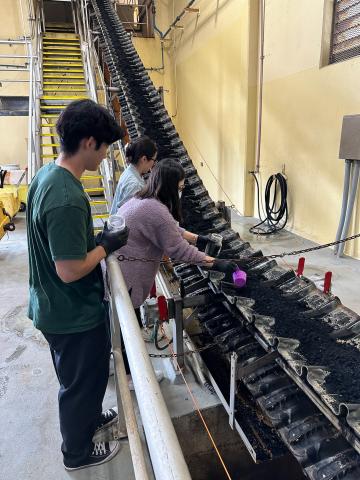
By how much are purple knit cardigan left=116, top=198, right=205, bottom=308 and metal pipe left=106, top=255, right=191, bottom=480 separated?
30.7 inches

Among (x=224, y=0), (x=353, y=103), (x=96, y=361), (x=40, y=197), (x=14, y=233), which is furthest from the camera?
(x=224, y=0)

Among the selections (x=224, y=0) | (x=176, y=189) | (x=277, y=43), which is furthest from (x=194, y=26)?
(x=176, y=189)

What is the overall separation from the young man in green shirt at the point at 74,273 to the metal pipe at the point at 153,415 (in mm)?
354

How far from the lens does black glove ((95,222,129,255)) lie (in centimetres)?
129

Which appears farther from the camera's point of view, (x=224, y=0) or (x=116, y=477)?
(x=224, y=0)

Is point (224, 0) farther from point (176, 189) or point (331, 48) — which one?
point (176, 189)

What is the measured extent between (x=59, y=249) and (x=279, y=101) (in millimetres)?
5332

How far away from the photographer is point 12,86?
820cm

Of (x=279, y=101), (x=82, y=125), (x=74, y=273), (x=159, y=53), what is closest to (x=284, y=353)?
(x=74, y=273)

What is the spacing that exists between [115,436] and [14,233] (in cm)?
488

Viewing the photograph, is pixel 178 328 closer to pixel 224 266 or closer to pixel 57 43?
pixel 224 266

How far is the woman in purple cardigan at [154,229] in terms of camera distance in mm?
1700

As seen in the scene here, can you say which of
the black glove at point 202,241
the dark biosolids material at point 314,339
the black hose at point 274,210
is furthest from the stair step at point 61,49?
the dark biosolids material at point 314,339

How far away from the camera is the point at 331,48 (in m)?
4.48
